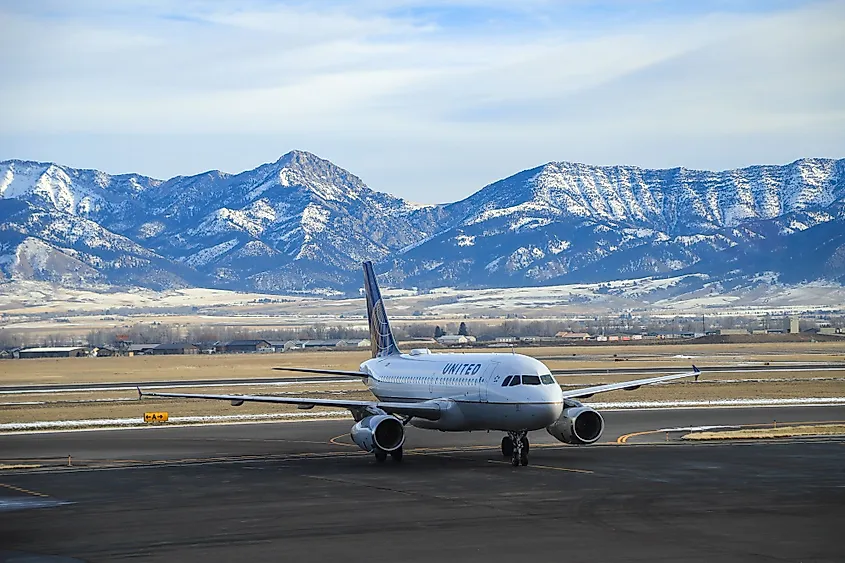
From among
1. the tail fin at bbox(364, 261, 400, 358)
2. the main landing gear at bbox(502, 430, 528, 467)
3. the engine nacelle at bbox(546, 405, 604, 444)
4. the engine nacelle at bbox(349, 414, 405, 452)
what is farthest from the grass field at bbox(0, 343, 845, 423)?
the main landing gear at bbox(502, 430, 528, 467)

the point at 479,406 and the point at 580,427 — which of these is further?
the point at 580,427

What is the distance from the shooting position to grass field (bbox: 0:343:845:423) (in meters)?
81.7

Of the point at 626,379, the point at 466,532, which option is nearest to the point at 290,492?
the point at 466,532

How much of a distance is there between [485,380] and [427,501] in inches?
397

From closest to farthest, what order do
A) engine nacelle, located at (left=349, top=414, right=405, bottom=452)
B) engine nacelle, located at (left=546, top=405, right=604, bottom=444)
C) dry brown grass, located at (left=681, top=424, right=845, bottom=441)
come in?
engine nacelle, located at (left=349, top=414, right=405, bottom=452) < engine nacelle, located at (left=546, top=405, right=604, bottom=444) < dry brown grass, located at (left=681, top=424, right=845, bottom=441)

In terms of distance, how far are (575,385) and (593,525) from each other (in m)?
60.4

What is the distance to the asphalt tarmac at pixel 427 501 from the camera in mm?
29375

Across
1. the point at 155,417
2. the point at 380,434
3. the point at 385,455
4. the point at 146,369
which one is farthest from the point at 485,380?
the point at 146,369

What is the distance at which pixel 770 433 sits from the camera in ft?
189

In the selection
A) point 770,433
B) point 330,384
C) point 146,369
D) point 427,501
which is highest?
point 146,369

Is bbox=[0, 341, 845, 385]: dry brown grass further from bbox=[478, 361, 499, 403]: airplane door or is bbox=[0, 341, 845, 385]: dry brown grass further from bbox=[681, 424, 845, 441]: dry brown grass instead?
bbox=[478, 361, 499, 403]: airplane door

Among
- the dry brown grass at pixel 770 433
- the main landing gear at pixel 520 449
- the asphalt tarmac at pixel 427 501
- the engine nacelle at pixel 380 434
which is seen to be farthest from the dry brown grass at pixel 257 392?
the main landing gear at pixel 520 449

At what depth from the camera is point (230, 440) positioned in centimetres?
6047

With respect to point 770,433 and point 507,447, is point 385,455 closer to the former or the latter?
point 507,447
